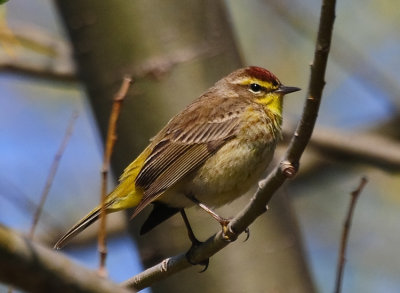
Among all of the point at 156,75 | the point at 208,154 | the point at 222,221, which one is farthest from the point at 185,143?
the point at 222,221

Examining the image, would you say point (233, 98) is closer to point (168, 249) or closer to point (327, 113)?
point (168, 249)

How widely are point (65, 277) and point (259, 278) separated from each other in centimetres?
335

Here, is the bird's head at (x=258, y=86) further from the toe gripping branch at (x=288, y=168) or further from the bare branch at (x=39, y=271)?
the bare branch at (x=39, y=271)

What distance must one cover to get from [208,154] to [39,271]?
133 inches

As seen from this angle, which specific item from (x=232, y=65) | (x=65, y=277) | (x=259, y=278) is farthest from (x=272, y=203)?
(x=65, y=277)

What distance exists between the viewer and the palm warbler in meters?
5.22

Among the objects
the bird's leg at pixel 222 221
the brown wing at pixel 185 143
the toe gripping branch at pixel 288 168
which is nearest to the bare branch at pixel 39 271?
the toe gripping branch at pixel 288 168

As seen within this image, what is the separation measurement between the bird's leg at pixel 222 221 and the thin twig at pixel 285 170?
2cm

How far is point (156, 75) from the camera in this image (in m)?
5.68

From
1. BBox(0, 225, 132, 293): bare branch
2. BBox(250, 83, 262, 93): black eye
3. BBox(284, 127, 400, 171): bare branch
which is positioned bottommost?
BBox(284, 127, 400, 171): bare branch

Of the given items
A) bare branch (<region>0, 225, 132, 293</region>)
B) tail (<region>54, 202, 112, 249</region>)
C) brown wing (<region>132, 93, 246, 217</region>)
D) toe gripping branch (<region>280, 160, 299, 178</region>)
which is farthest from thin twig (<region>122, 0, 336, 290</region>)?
bare branch (<region>0, 225, 132, 293</region>)

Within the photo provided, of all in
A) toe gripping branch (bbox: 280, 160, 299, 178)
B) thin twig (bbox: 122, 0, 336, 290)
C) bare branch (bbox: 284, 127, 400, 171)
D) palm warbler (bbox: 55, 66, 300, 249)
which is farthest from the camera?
bare branch (bbox: 284, 127, 400, 171)

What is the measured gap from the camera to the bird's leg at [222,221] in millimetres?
3936

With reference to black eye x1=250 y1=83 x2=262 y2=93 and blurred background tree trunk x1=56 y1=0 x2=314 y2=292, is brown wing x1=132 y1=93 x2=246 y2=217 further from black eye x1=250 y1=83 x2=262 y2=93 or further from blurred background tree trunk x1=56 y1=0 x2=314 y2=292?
black eye x1=250 y1=83 x2=262 y2=93
